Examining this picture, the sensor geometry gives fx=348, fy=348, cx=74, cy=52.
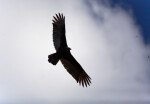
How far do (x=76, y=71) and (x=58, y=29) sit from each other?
3.60 metres

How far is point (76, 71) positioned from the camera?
2522 cm

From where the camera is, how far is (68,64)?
2477 centimetres

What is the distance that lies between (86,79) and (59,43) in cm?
357

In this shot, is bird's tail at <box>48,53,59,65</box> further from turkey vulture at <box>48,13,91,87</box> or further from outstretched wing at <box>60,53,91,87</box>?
outstretched wing at <box>60,53,91,87</box>

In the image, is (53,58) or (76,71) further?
(76,71)

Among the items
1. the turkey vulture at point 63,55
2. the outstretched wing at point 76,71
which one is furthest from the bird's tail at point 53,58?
the outstretched wing at point 76,71

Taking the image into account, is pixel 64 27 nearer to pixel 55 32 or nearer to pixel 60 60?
pixel 55 32

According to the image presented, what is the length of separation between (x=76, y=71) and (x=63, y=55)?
2.22m

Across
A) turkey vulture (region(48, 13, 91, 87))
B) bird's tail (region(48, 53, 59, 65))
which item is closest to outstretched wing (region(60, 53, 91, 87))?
turkey vulture (region(48, 13, 91, 87))

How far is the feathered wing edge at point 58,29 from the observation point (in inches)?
913

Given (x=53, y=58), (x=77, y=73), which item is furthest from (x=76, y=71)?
(x=53, y=58)

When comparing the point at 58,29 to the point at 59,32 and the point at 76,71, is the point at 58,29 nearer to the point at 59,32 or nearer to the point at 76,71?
the point at 59,32

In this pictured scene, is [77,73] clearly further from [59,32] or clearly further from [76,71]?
[59,32]

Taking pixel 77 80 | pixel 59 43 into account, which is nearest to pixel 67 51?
pixel 59 43
